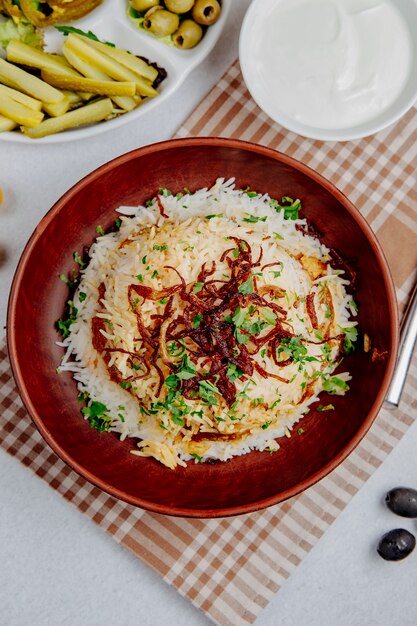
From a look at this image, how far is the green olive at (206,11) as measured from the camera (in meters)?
3.06

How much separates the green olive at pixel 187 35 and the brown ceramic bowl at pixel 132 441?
2.20 feet

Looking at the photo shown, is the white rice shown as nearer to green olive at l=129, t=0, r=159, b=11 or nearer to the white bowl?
the white bowl

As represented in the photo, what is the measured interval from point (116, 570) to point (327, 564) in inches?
45.4

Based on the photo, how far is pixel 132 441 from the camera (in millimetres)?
2949

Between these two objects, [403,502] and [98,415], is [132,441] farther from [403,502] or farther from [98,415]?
[403,502]

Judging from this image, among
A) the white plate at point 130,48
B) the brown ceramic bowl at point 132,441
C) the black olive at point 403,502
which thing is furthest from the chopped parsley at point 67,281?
the black olive at point 403,502

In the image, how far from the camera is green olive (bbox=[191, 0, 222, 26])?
306 centimetres

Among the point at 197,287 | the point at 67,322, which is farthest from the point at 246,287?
the point at 67,322

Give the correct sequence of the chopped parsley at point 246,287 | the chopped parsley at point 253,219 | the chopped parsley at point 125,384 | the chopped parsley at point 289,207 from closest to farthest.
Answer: the chopped parsley at point 246,287
the chopped parsley at point 125,384
the chopped parsley at point 253,219
the chopped parsley at point 289,207

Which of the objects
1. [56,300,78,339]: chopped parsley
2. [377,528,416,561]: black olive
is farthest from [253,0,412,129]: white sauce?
[377,528,416,561]: black olive

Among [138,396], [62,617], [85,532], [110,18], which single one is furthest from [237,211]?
[62,617]

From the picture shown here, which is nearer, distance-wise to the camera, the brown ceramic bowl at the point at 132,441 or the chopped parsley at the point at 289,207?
the brown ceramic bowl at the point at 132,441

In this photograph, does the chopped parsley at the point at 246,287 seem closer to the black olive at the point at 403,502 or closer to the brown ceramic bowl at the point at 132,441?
the brown ceramic bowl at the point at 132,441

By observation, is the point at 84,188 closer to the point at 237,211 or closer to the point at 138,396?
the point at 237,211
